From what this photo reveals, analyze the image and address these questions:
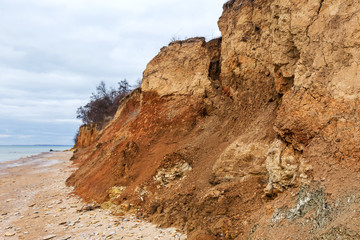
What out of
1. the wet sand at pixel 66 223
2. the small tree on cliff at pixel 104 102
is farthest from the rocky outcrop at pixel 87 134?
the wet sand at pixel 66 223

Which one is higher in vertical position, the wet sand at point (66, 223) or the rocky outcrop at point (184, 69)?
the rocky outcrop at point (184, 69)

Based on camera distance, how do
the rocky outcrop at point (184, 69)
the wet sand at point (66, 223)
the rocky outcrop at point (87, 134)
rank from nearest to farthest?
the wet sand at point (66, 223) < the rocky outcrop at point (184, 69) < the rocky outcrop at point (87, 134)

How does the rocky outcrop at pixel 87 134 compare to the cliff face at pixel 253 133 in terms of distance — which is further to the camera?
the rocky outcrop at pixel 87 134

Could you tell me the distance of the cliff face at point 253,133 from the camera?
3646 mm

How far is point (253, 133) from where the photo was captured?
6.30m

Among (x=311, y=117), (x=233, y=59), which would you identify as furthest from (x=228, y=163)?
(x=233, y=59)

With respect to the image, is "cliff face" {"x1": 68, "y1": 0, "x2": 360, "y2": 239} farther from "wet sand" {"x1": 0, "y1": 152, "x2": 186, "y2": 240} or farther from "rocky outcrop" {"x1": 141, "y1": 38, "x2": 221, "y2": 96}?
"wet sand" {"x1": 0, "y1": 152, "x2": 186, "y2": 240}

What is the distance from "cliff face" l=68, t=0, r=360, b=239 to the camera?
3646 mm

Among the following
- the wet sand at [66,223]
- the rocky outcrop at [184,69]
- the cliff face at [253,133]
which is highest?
the rocky outcrop at [184,69]

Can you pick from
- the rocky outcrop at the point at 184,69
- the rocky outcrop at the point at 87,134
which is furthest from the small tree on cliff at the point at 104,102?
the rocky outcrop at the point at 184,69

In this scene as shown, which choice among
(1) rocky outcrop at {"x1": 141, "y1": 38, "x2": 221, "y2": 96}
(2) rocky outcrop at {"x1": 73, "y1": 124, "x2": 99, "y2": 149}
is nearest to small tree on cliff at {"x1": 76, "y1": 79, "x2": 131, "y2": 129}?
(2) rocky outcrop at {"x1": 73, "y1": 124, "x2": 99, "y2": 149}

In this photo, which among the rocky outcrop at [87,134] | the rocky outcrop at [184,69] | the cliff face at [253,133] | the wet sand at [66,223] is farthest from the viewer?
the rocky outcrop at [87,134]

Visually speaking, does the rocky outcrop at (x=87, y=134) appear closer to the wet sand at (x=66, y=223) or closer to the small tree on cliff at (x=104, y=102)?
the small tree on cliff at (x=104, y=102)

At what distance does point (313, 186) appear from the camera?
12.0 ft
